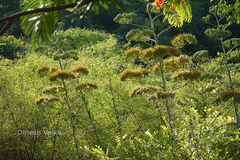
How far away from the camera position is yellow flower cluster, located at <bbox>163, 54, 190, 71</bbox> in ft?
11.3

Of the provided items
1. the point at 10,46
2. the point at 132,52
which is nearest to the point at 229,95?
the point at 132,52

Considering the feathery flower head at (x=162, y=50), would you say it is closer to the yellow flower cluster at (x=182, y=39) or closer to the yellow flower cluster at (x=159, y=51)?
the yellow flower cluster at (x=159, y=51)

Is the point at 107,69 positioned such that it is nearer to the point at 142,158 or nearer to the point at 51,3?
the point at 142,158

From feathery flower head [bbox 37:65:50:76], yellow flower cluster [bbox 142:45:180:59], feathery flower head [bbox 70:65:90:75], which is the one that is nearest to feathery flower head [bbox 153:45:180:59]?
yellow flower cluster [bbox 142:45:180:59]

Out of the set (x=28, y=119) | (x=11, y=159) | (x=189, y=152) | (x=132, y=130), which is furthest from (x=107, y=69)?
(x=189, y=152)

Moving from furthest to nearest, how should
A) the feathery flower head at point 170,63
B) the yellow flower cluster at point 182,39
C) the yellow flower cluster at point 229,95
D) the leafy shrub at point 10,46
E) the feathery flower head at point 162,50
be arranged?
the leafy shrub at point 10,46 < the yellow flower cluster at point 229,95 < the yellow flower cluster at point 182,39 < the feathery flower head at point 170,63 < the feathery flower head at point 162,50

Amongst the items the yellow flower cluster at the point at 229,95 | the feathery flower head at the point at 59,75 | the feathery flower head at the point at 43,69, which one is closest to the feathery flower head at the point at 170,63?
the yellow flower cluster at the point at 229,95

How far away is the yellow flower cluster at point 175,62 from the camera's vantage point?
3.44 m

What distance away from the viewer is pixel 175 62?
3.48m

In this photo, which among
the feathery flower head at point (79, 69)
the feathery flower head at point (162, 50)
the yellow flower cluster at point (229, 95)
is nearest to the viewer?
the feathery flower head at point (162, 50)

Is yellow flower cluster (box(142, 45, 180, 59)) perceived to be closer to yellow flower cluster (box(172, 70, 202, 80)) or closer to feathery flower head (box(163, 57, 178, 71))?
feathery flower head (box(163, 57, 178, 71))

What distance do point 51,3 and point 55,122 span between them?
5.40 m

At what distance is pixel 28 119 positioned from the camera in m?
6.05

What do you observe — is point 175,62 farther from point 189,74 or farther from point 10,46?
point 10,46
